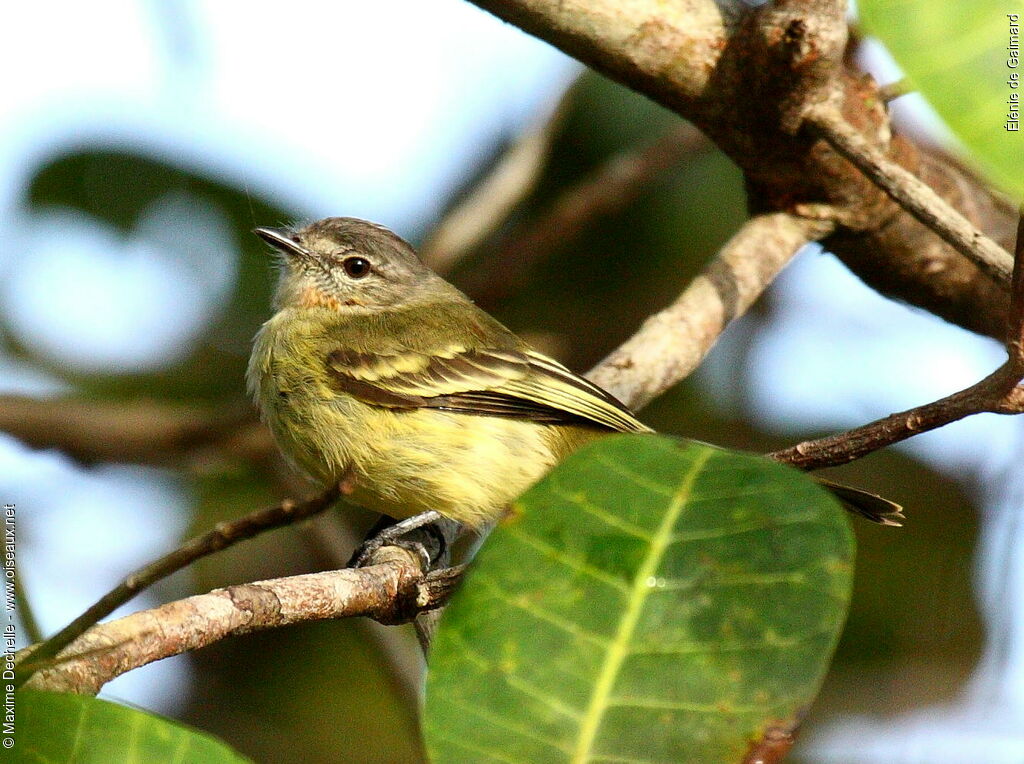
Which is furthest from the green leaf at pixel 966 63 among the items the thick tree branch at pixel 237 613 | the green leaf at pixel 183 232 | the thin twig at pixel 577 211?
the green leaf at pixel 183 232

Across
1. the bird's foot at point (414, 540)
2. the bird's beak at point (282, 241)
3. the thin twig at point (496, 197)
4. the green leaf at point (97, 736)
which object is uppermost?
the thin twig at point (496, 197)

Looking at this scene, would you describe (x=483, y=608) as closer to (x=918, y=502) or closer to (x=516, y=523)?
(x=516, y=523)

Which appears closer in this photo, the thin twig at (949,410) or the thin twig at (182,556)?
the thin twig at (182,556)

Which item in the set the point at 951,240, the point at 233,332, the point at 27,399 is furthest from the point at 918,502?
the point at 27,399

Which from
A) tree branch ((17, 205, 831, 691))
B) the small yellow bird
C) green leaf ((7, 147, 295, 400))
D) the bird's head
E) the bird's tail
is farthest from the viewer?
the bird's head

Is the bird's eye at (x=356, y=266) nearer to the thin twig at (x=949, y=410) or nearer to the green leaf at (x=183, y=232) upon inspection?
the green leaf at (x=183, y=232)

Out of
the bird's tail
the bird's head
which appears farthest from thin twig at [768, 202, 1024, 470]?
the bird's head

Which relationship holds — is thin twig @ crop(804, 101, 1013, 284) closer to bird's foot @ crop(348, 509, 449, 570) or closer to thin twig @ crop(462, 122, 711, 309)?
thin twig @ crop(462, 122, 711, 309)

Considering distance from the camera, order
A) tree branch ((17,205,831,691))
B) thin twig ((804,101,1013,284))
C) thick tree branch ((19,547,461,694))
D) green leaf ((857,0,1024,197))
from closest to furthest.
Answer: green leaf ((857,0,1024,197)) → tree branch ((17,205,831,691)) → thick tree branch ((19,547,461,694)) → thin twig ((804,101,1013,284))
